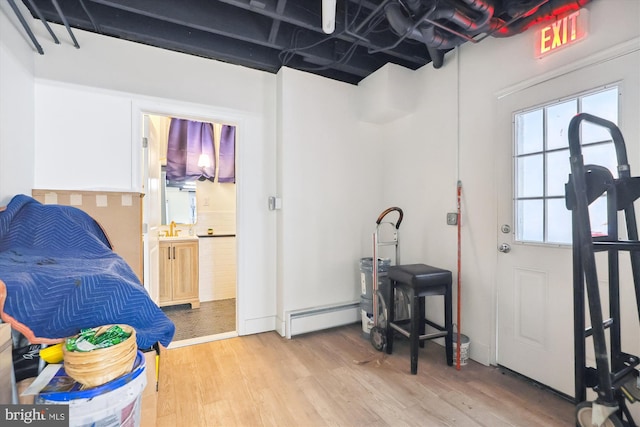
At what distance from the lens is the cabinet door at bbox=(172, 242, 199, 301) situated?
12.7 feet

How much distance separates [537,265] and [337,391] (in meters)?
1.68

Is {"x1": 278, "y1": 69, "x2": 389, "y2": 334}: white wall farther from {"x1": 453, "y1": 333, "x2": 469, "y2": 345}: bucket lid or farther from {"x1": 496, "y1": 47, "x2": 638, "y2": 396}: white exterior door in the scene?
{"x1": 496, "y1": 47, "x2": 638, "y2": 396}: white exterior door

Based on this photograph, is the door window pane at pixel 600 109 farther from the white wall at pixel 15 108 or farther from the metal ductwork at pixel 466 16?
the white wall at pixel 15 108

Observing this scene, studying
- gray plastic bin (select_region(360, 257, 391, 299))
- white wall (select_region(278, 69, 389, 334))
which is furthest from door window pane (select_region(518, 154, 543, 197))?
white wall (select_region(278, 69, 389, 334))

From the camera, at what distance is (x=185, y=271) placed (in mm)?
3934

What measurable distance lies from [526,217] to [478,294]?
0.74 meters

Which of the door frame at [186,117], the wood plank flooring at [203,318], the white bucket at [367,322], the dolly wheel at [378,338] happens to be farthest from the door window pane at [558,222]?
the wood plank flooring at [203,318]

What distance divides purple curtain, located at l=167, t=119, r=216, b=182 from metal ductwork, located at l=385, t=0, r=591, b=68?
3.10 meters

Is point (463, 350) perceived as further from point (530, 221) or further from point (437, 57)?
point (437, 57)

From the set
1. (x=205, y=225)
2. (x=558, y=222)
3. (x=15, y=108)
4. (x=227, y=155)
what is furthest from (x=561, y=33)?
(x=205, y=225)

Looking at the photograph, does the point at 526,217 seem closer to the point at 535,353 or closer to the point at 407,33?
the point at 535,353

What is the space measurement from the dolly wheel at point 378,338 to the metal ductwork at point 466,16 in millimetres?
2412

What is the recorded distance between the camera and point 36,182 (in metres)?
2.27

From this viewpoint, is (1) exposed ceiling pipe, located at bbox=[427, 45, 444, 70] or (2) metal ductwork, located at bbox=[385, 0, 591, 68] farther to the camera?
(1) exposed ceiling pipe, located at bbox=[427, 45, 444, 70]
